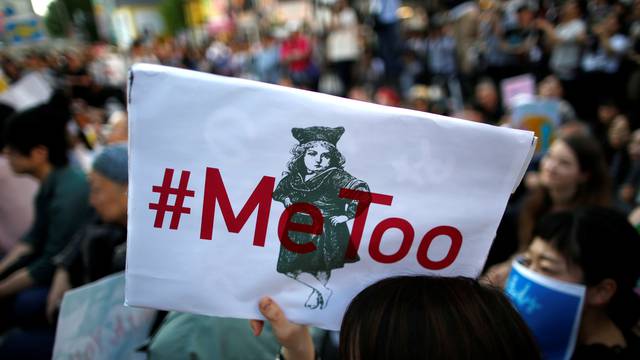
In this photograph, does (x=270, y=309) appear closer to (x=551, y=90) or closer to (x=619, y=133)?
(x=619, y=133)

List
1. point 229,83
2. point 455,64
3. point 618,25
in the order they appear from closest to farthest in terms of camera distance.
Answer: point 229,83, point 618,25, point 455,64

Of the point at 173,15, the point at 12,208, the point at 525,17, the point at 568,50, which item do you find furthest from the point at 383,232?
the point at 173,15

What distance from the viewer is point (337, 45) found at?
9023 mm

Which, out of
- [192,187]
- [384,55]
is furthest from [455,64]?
[192,187]

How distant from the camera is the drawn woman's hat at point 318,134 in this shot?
1011 millimetres

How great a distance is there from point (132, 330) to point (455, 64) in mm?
7812

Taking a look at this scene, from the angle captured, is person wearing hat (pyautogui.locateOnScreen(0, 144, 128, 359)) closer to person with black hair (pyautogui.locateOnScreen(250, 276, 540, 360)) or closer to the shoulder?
person with black hair (pyautogui.locateOnScreen(250, 276, 540, 360))

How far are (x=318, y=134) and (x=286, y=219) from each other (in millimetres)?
208

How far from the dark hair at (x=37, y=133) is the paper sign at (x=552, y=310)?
241cm

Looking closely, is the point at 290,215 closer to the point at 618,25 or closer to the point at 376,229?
the point at 376,229

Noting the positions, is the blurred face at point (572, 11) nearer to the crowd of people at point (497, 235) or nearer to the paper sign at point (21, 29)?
the crowd of people at point (497, 235)

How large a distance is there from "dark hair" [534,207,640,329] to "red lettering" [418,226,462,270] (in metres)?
0.62

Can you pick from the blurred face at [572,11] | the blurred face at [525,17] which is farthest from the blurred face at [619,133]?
the blurred face at [525,17]

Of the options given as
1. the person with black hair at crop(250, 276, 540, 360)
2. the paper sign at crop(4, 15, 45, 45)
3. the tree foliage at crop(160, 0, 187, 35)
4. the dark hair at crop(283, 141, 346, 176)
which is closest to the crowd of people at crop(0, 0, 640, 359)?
the person with black hair at crop(250, 276, 540, 360)
